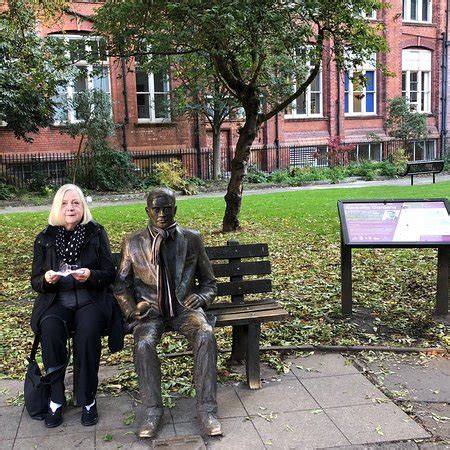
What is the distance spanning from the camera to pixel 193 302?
13.4ft

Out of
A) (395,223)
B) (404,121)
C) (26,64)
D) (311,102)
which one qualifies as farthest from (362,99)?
(395,223)

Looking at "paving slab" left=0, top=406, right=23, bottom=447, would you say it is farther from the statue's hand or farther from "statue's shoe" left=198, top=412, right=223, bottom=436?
the statue's hand

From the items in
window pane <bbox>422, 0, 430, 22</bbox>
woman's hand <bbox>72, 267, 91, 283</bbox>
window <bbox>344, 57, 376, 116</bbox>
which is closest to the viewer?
woman's hand <bbox>72, 267, 91, 283</bbox>

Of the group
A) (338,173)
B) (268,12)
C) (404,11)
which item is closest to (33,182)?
(338,173)

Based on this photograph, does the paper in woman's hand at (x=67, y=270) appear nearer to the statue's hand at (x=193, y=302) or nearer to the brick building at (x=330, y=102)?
the statue's hand at (x=193, y=302)

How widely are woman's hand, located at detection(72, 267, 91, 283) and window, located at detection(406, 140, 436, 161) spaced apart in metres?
29.1

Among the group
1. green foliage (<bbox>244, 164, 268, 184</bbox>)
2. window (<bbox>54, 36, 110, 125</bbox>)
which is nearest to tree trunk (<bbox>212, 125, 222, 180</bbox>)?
green foliage (<bbox>244, 164, 268, 184</bbox>)

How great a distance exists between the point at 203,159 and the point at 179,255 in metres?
21.9

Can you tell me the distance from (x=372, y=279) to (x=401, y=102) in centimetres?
2423

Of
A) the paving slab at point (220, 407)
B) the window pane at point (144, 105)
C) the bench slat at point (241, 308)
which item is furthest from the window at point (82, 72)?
the paving slab at point (220, 407)

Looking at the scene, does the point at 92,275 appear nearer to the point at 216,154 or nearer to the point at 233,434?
the point at 233,434

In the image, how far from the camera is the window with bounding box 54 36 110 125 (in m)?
10.9

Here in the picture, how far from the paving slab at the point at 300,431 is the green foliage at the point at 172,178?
55.2 ft

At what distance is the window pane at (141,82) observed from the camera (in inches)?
995
